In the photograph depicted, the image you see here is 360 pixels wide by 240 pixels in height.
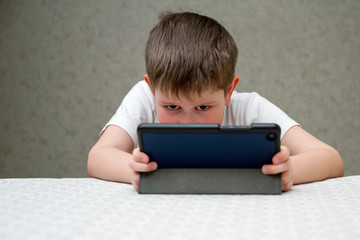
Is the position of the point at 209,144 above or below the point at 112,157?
above

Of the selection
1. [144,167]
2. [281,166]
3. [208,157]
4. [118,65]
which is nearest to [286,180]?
[281,166]

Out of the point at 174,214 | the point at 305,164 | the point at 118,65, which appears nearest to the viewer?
the point at 174,214

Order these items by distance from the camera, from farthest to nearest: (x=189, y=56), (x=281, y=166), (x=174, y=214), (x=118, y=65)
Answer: (x=118, y=65) → (x=189, y=56) → (x=281, y=166) → (x=174, y=214)

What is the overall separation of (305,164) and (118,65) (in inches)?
59.4

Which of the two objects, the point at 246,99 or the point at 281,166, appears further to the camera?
the point at 246,99

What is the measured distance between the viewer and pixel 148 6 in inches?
83.3

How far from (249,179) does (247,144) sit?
0.22 ft

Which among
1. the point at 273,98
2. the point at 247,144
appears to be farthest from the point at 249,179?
the point at 273,98

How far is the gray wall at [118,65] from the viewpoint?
6.84 ft

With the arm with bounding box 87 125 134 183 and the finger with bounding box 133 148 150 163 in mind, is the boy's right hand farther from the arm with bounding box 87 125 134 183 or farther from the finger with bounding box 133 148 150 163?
the arm with bounding box 87 125 134 183

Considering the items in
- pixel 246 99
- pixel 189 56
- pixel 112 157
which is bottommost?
pixel 112 157

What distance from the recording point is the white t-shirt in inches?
42.6

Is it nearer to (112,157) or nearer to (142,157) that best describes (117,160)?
(112,157)

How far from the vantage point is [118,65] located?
6.98 ft
